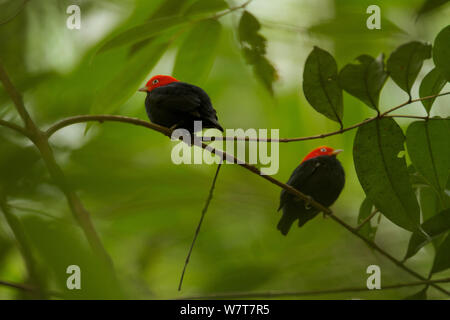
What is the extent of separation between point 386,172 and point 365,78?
21 cm

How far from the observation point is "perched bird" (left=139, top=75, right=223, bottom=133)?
123 centimetres

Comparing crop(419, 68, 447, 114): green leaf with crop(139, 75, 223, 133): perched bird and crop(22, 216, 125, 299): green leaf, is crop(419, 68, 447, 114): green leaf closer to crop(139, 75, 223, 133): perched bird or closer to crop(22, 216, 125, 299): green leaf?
crop(139, 75, 223, 133): perched bird

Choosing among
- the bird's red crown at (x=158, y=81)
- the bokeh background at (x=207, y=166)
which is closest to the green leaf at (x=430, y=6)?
the bokeh background at (x=207, y=166)

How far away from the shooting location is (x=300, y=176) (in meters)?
1.37

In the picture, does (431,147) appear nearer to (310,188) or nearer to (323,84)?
(323,84)

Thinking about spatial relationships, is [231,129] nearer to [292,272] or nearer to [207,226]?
[207,226]

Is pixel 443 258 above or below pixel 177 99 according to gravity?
below

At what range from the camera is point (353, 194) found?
173 centimetres

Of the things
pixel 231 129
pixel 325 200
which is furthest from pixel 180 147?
pixel 325 200

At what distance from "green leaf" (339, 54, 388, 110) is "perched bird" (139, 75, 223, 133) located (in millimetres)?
361

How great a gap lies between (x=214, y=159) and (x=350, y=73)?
46 cm

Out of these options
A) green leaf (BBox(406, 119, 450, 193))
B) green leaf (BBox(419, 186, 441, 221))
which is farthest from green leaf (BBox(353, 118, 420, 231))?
green leaf (BBox(419, 186, 441, 221))

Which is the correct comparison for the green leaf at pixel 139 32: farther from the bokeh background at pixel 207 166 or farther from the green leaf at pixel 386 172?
the green leaf at pixel 386 172

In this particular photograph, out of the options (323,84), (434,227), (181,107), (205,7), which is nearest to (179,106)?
(181,107)
